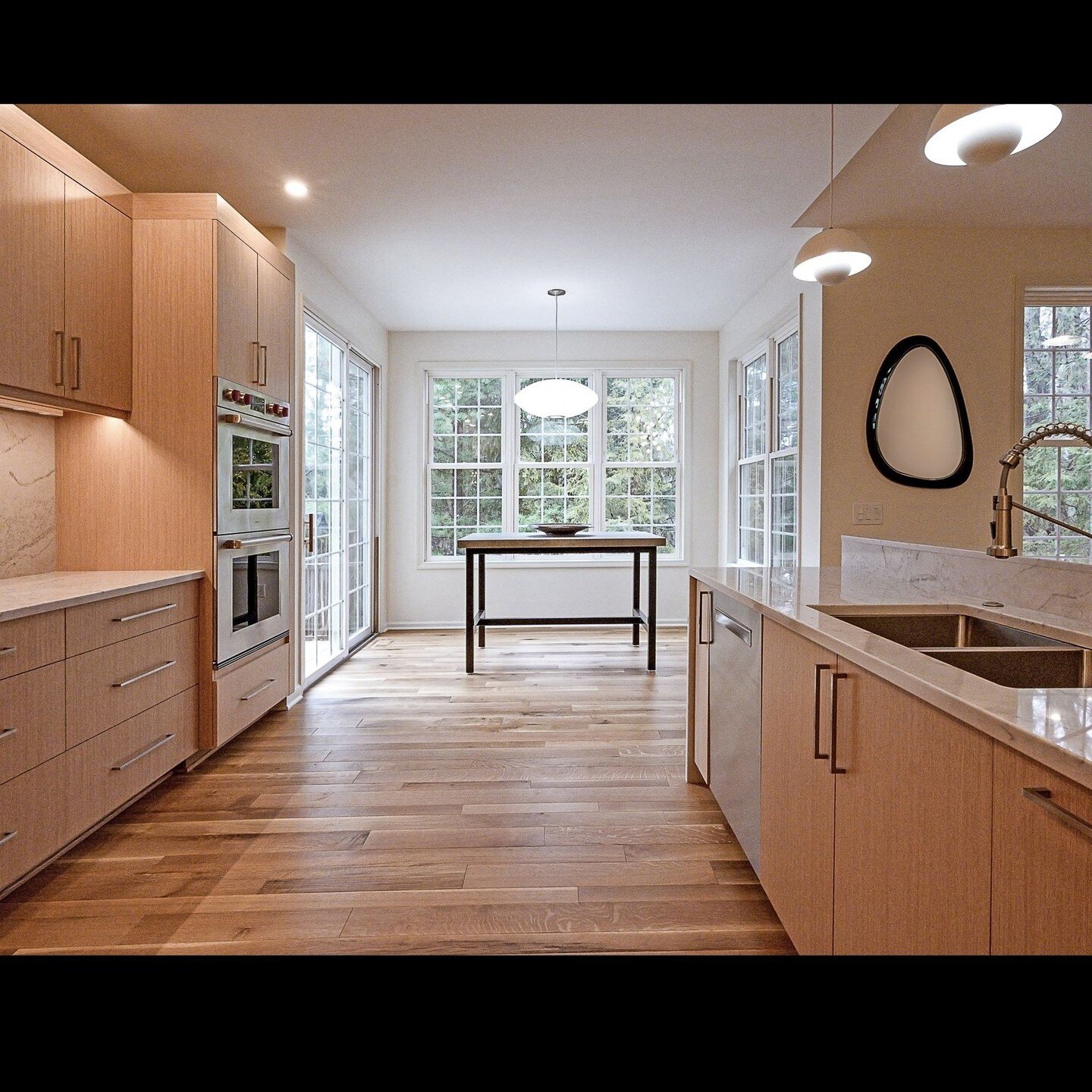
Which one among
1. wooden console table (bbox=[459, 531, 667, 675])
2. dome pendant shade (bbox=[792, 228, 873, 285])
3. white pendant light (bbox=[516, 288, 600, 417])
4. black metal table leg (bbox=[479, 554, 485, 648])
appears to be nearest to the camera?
dome pendant shade (bbox=[792, 228, 873, 285])

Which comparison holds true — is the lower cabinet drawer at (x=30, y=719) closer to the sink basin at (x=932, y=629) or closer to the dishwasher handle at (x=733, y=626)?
the dishwasher handle at (x=733, y=626)

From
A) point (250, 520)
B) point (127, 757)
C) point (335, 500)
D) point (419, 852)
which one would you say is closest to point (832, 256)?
point (419, 852)

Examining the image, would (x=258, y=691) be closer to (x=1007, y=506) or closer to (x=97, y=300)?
(x=97, y=300)

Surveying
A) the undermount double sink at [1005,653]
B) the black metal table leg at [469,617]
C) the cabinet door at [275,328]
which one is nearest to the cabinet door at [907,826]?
the undermount double sink at [1005,653]

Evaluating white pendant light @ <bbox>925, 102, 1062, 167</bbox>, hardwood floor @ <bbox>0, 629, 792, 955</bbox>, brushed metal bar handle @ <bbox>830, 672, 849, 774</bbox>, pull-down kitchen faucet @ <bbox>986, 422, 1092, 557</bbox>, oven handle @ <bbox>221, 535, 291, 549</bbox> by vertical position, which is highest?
white pendant light @ <bbox>925, 102, 1062, 167</bbox>

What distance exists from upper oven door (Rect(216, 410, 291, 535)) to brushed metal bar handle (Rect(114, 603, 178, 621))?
39cm

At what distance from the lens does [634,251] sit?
4.36m

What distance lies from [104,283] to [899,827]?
3051 mm

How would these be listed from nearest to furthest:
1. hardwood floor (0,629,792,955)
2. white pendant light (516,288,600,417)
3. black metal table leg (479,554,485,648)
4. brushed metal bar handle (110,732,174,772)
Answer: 1. hardwood floor (0,629,792,955)
2. brushed metal bar handle (110,732,174,772)
3. white pendant light (516,288,600,417)
4. black metal table leg (479,554,485,648)

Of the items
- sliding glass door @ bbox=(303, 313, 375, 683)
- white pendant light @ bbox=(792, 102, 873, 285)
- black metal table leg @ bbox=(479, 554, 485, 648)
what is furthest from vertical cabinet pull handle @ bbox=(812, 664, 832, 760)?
black metal table leg @ bbox=(479, 554, 485, 648)

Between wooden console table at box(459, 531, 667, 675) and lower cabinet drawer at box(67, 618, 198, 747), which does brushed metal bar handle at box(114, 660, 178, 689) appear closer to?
lower cabinet drawer at box(67, 618, 198, 747)

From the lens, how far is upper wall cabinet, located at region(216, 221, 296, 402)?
119 inches
